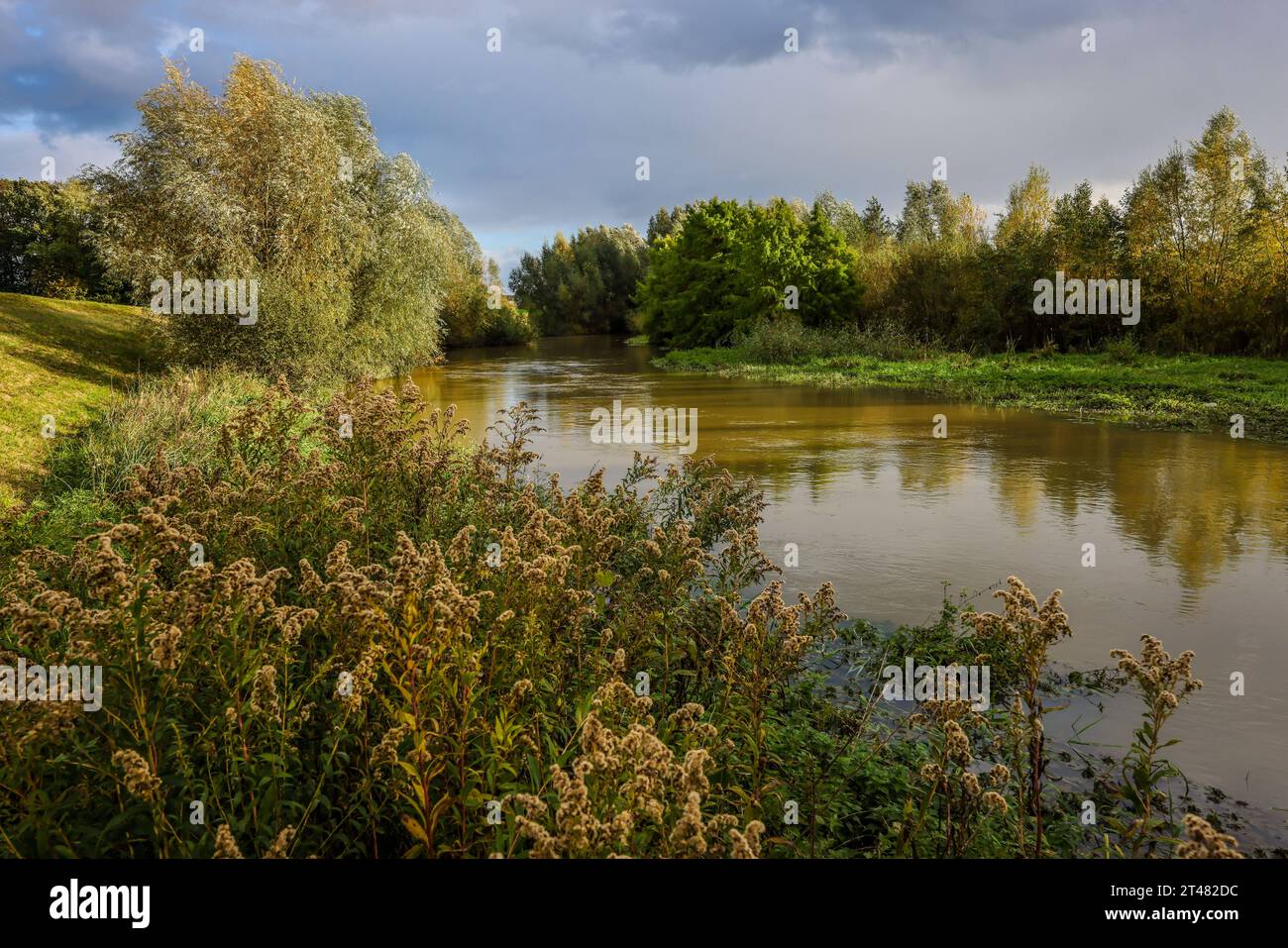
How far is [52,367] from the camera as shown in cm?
1961

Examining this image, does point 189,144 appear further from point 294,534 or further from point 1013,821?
point 1013,821

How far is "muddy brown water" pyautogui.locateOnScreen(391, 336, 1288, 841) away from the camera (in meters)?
5.63

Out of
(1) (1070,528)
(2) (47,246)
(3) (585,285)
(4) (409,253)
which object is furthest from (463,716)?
(3) (585,285)

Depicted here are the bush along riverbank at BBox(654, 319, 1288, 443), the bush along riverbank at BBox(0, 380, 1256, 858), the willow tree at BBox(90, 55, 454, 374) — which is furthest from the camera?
the willow tree at BBox(90, 55, 454, 374)

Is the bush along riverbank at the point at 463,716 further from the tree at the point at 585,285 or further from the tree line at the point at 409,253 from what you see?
the tree at the point at 585,285

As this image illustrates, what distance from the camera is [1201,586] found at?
7945 mm

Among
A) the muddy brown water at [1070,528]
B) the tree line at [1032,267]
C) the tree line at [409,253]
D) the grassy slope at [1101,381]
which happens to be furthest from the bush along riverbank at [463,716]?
the tree line at [1032,267]

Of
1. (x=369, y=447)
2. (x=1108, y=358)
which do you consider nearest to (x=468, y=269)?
(x=1108, y=358)

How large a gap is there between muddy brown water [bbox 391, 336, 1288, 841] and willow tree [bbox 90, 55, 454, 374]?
6504 millimetres

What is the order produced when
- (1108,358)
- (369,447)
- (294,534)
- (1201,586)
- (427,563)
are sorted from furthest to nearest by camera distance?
(1108,358) → (1201,586) → (369,447) → (294,534) → (427,563)

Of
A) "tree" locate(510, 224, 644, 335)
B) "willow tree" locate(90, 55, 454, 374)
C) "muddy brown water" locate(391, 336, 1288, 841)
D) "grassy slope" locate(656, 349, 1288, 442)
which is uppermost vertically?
"tree" locate(510, 224, 644, 335)

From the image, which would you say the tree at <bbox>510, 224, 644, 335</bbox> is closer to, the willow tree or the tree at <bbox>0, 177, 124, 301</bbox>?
the tree at <bbox>0, 177, 124, 301</bbox>

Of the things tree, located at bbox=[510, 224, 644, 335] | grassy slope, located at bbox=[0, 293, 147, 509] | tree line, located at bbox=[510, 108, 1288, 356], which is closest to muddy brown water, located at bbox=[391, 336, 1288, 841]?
grassy slope, located at bbox=[0, 293, 147, 509]
